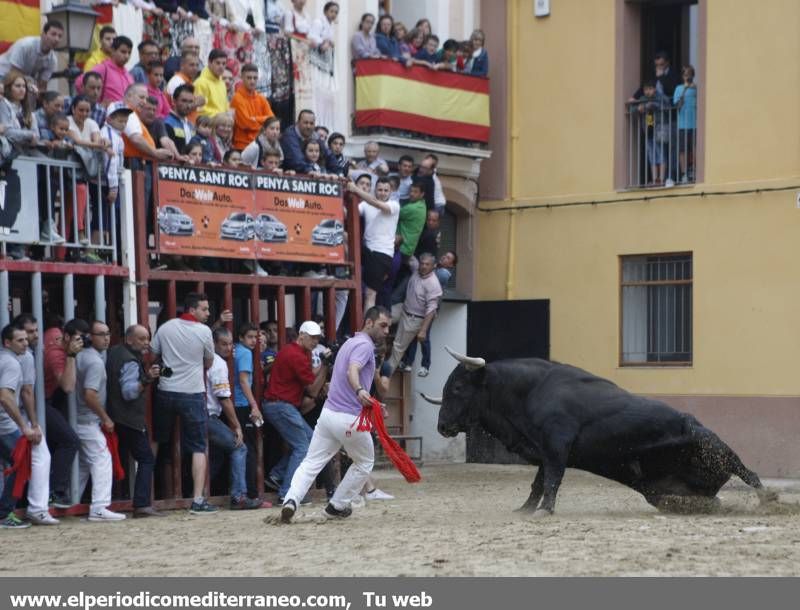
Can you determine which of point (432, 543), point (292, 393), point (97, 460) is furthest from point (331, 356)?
point (432, 543)

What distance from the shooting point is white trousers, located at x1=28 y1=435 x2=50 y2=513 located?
622 inches

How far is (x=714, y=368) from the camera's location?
958 inches

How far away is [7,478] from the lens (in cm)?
1565

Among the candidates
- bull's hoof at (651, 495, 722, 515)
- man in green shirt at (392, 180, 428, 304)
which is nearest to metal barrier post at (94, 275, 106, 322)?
bull's hoof at (651, 495, 722, 515)

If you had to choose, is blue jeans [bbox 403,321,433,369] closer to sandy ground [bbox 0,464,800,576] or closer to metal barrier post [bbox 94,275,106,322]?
sandy ground [bbox 0,464,800,576]

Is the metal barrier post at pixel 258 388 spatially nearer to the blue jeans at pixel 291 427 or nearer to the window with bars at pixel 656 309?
the blue jeans at pixel 291 427

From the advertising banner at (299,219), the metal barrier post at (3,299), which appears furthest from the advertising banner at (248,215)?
the metal barrier post at (3,299)

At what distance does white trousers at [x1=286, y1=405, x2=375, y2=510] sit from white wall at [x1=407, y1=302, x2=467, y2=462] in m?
10.6

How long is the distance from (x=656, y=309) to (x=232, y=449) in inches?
363

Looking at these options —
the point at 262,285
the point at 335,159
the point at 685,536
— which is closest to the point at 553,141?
the point at 335,159

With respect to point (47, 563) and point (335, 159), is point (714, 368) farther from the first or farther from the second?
point (47, 563)

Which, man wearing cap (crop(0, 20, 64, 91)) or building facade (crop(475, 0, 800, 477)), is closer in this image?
man wearing cap (crop(0, 20, 64, 91))

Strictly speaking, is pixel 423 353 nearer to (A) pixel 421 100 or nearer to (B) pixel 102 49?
(A) pixel 421 100
